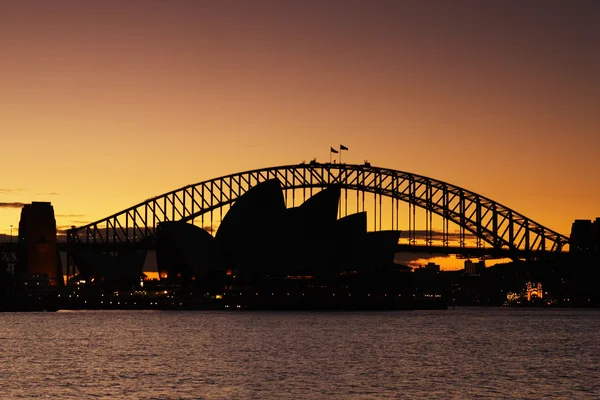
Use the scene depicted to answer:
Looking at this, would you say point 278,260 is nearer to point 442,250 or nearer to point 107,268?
point 442,250

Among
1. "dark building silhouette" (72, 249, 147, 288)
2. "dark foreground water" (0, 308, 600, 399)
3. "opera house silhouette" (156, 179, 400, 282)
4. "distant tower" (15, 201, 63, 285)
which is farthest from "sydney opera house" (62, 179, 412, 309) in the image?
"dark foreground water" (0, 308, 600, 399)

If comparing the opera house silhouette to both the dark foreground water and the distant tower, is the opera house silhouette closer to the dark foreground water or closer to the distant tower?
the distant tower

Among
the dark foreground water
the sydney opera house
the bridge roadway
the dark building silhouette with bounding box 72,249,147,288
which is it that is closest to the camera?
the dark foreground water

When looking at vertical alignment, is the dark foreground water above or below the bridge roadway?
below

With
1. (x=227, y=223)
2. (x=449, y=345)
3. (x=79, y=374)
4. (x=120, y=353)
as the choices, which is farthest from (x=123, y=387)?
(x=227, y=223)

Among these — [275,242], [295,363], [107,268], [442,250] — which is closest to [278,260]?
[275,242]

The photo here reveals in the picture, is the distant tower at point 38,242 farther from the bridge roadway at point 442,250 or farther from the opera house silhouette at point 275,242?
the opera house silhouette at point 275,242
